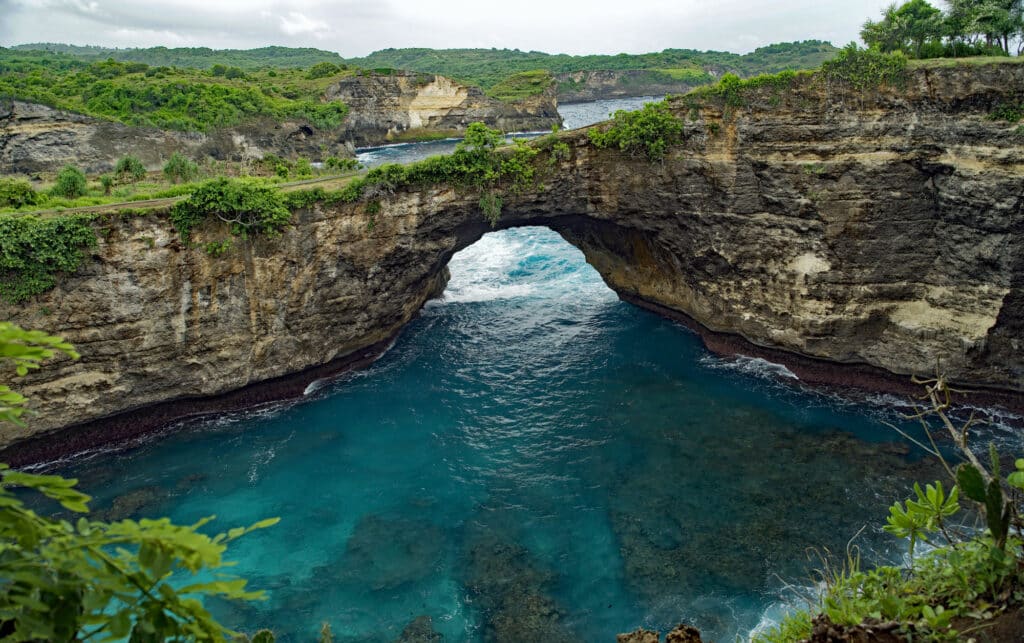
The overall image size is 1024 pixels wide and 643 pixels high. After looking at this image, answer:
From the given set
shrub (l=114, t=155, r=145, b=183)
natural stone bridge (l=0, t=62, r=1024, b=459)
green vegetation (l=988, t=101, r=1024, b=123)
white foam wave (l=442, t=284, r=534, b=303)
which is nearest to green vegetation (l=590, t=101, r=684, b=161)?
natural stone bridge (l=0, t=62, r=1024, b=459)

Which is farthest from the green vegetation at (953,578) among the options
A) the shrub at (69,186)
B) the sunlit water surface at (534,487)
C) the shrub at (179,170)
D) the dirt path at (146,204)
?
the shrub at (179,170)

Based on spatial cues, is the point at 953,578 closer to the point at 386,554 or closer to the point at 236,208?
the point at 386,554

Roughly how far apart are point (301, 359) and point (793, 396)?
21020 millimetres

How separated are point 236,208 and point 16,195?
27.3ft

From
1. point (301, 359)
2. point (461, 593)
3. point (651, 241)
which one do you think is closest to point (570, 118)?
point (651, 241)

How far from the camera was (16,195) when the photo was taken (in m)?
23.0

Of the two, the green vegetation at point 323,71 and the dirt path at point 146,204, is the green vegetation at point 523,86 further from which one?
the dirt path at point 146,204

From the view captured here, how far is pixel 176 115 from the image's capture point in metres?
56.2

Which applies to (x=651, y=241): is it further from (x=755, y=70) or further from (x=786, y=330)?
(x=755, y=70)

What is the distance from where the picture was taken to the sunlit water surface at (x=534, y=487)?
54.2ft

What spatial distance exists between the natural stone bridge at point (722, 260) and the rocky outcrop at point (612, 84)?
325ft

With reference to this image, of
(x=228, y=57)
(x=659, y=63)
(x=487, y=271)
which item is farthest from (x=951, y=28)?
(x=228, y=57)

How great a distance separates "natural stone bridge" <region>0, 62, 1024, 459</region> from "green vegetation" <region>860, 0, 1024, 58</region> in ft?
11.0

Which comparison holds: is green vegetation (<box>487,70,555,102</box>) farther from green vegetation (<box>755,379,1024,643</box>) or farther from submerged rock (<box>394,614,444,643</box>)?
green vegetation (<box>755,379,1024,643</box>)
